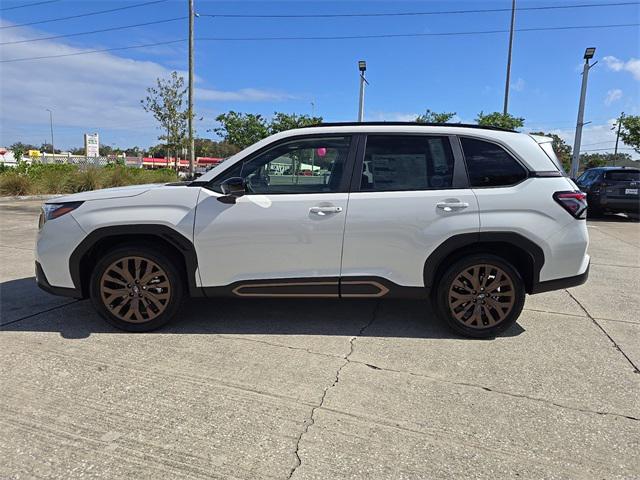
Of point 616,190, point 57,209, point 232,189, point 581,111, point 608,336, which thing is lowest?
point 608,336

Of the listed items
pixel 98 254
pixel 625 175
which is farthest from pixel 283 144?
pixel 625 175

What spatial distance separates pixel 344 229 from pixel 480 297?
1352mm

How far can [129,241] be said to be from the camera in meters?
3.94

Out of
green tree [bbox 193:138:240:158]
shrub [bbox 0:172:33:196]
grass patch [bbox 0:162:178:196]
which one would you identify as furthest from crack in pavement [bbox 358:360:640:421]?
green tree [bbox 193:138:240:158]

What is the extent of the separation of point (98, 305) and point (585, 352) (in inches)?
166

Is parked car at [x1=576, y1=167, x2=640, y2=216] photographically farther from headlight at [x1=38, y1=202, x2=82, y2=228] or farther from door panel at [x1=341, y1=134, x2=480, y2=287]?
headlight at [x1=38, y1=202, x2=82, y2=228]

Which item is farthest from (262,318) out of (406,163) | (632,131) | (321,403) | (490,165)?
(632,131)

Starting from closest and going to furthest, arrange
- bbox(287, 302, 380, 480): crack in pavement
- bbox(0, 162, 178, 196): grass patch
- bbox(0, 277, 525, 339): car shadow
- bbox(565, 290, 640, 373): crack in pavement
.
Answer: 1. bbox(287, 302, 380, 480): crack in pavement
2. bbox(565, 290, 640, 373): crack in pavement
3. bbox(0, 277, 525, 339): car shadow
4. bbox(0, 162, 178, 196): grass patch

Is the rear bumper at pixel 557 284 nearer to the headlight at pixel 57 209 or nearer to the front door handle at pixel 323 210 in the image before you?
the front door handle at pixel 323 210

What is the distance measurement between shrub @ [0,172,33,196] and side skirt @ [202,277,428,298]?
14.7 metres

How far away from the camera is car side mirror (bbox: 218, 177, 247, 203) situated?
3.73 m

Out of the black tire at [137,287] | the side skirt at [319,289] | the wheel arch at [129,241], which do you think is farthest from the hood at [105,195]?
the side skirt at [319,289]

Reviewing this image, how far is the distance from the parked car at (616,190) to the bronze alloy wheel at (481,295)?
1144 cm

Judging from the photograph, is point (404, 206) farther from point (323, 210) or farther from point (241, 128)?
point (241, 128)
